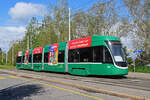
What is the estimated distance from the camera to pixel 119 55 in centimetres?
1319

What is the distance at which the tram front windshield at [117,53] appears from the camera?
42.3ft

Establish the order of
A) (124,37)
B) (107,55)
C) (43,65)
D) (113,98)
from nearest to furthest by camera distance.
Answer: (113,98) < (107,55) < (43,65) < (124,37)

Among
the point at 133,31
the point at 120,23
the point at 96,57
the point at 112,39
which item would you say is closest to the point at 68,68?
the point at 96,57

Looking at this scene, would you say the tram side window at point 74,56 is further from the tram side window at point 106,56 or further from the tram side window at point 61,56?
the tram side window at point 106,56

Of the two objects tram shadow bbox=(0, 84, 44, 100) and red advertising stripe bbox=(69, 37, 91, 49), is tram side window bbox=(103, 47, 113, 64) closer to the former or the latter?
red advertising stripe bbox=(69, 37, 91, 49)

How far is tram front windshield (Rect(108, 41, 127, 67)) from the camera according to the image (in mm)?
12906

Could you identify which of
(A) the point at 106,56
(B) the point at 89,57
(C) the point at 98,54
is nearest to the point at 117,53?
(A) the point at 106,56

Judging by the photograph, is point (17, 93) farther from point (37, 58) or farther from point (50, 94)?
point (37, 58)

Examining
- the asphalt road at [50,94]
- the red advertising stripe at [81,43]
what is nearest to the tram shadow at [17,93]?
the asphalt road at [50,94]

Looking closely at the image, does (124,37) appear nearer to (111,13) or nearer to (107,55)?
(111,13)

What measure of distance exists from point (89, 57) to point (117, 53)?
2258 mm

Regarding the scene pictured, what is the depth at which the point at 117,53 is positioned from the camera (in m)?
13.2

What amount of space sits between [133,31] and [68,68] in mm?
9567

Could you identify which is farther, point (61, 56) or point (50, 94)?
point (61, 56)
